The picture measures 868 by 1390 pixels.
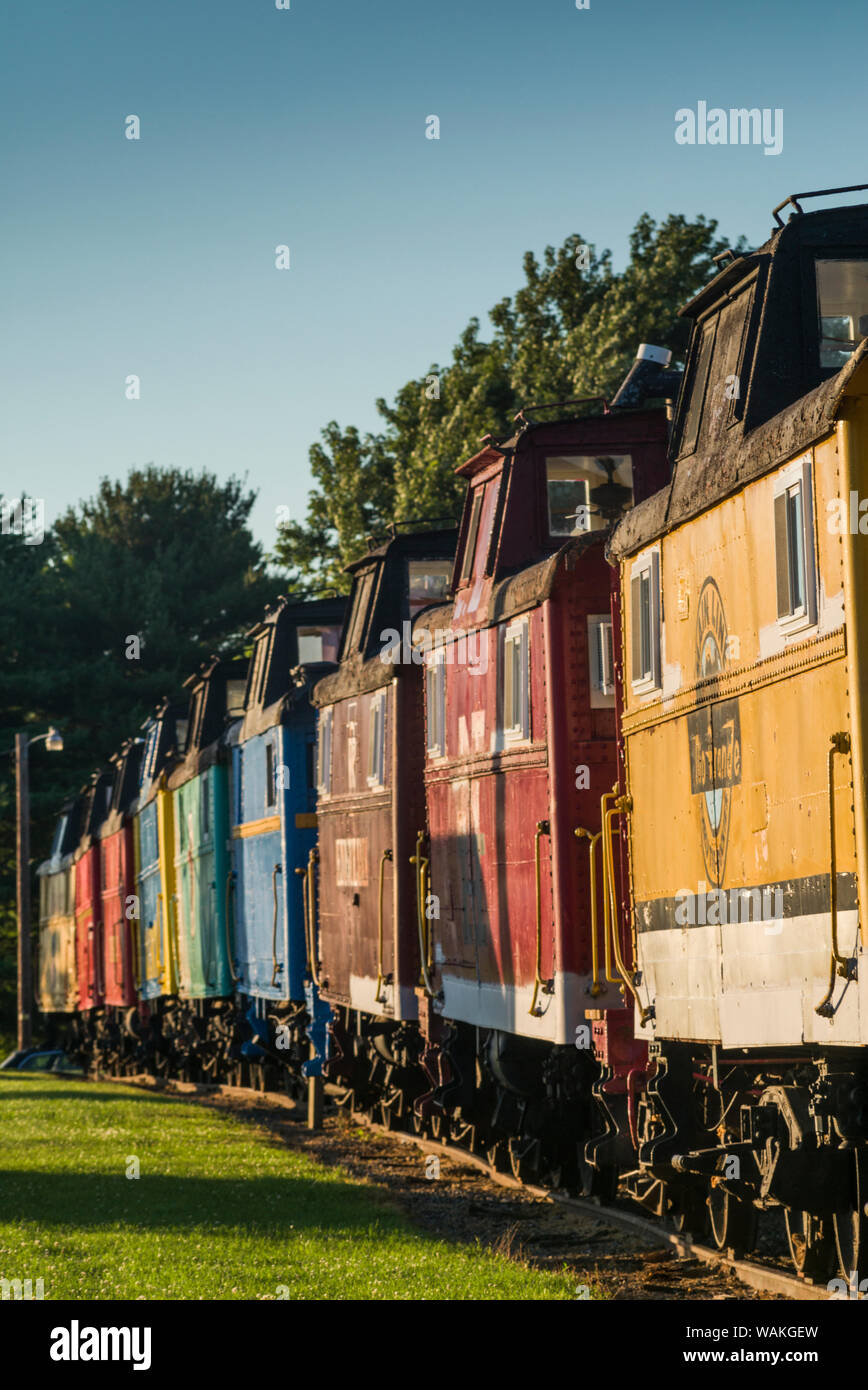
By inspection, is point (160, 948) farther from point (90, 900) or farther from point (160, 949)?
point (90, 900)

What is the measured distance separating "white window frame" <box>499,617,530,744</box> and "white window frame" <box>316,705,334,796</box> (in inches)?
270

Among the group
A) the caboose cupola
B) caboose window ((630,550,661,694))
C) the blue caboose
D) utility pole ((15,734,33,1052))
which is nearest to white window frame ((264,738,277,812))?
the blue caboose

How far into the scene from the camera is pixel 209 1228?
13.5 m

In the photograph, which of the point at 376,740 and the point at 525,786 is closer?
the point at 525,786

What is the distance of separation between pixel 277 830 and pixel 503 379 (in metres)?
27.8

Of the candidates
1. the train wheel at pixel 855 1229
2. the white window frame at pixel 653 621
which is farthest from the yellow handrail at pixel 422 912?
the train wheel at pixel 855 1229

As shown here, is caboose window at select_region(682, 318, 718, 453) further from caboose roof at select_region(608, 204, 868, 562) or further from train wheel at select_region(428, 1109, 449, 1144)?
train wheel at select_region(428, 1109, 449, 1144)

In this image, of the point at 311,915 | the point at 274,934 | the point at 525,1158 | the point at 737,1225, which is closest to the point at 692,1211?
the point at 737,1225

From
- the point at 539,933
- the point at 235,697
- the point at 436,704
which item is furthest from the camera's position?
the point at 235,697

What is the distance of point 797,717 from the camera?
859 centimetres

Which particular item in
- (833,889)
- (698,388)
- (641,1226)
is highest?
(698,388)

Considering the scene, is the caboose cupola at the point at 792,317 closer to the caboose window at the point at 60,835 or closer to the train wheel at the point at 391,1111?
the train wheel at the point at 391,1111

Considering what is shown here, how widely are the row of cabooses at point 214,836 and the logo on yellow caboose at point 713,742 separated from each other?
1280 cm

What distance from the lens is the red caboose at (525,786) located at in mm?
13062
